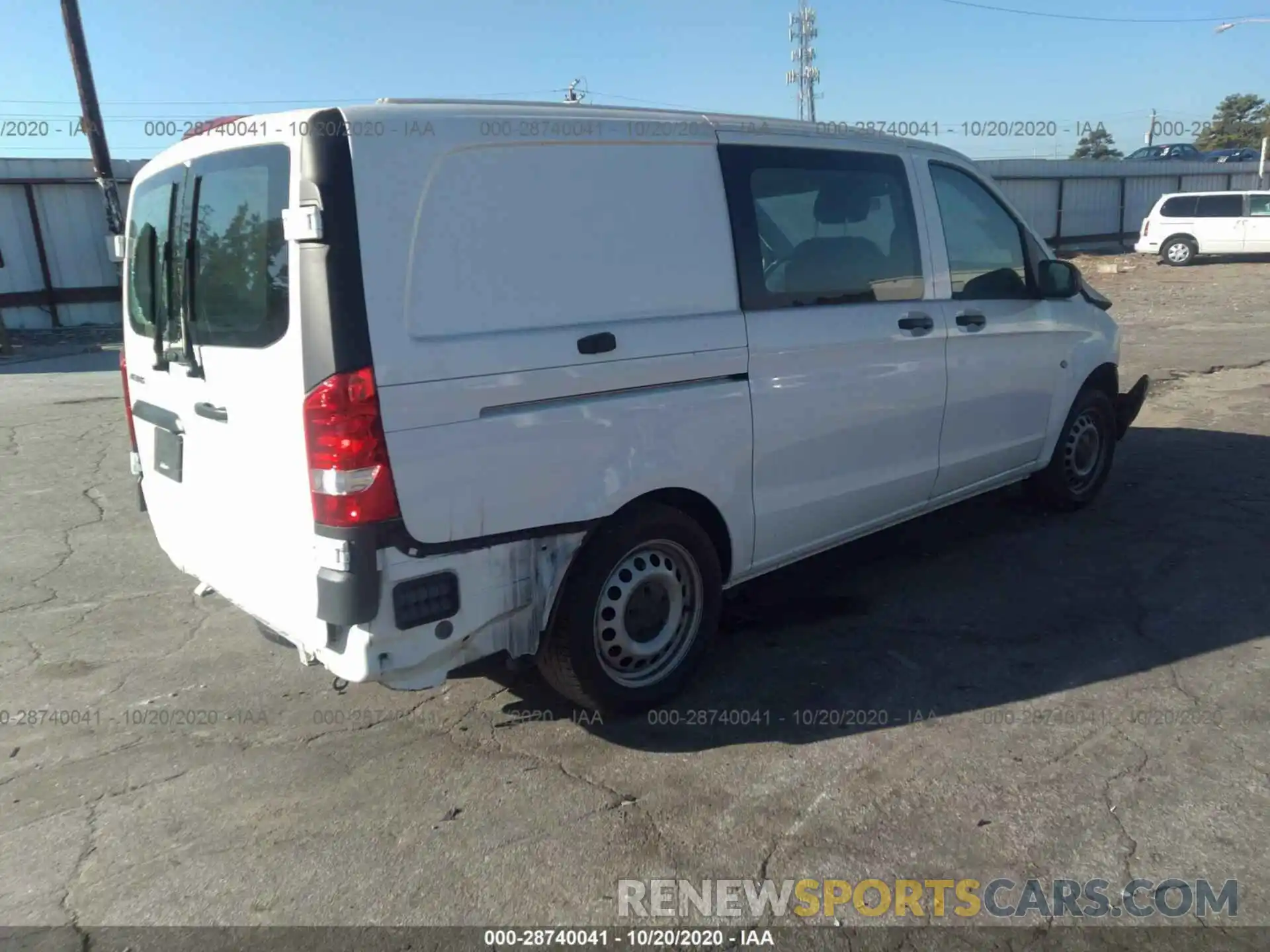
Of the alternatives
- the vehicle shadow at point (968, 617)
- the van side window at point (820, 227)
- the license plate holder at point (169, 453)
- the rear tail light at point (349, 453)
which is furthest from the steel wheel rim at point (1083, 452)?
the license plate holder at point (169, 453)

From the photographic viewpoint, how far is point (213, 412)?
3.22m

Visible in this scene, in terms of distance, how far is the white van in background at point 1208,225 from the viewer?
23.9 m

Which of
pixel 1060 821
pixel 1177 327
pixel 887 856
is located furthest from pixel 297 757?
pixel 1177 327

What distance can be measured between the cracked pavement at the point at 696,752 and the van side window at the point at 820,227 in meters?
1.54

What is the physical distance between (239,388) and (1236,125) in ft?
265

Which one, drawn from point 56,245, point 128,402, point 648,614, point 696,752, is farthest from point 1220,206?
point 128,402

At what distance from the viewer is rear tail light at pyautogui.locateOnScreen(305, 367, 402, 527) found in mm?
2738

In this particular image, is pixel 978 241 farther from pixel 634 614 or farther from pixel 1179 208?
pixel 1179 208

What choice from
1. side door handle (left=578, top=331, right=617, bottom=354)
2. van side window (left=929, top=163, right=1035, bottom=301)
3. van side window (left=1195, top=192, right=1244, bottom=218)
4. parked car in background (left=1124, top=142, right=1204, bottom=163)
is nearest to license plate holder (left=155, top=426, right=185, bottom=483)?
side door handle (left=578, top=331, right=617, bottom=354)

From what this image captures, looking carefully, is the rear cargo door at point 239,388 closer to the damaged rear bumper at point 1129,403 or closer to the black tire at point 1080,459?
the black tire at point 1080,459

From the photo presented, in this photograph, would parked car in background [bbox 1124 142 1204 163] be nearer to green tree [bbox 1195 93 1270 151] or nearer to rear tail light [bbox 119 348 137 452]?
green tree [bbox 1195 93 1270 151]

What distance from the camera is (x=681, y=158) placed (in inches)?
140

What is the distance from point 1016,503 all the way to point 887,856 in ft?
12.9

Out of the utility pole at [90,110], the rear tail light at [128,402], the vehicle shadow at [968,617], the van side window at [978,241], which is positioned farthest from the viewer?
the utility pole at [90,110]
